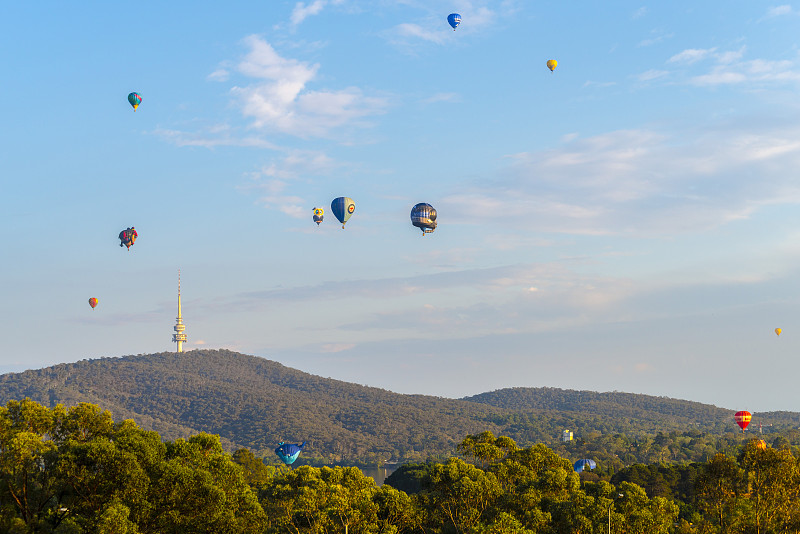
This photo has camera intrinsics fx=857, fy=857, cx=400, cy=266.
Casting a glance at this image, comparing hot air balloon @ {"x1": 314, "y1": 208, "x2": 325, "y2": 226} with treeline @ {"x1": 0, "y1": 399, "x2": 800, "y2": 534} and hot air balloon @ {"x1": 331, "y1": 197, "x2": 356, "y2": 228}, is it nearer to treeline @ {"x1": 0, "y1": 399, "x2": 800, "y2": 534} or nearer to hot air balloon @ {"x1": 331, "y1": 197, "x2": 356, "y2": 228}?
hot air balloon @ {"x1": 331, "y1": 197, "x2": 356, "y2": 228}

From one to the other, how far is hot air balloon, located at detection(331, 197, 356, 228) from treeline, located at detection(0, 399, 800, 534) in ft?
154

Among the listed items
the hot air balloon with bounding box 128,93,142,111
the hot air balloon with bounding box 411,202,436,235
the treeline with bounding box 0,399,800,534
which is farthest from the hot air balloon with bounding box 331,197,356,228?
the treeline with bounding box 0,399,800,534

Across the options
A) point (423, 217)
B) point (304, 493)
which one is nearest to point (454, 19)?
point (423, 217)

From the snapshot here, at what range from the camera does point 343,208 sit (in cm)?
12062

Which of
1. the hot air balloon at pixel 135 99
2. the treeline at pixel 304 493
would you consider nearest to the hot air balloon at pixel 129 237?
the hot air balloon at pixel 135 99

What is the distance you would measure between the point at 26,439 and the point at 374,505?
1028 inches

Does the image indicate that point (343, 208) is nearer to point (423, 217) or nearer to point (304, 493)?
point (423, 217)

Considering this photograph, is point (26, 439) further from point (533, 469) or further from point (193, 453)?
point (533, 469)

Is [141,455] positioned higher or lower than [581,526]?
higher

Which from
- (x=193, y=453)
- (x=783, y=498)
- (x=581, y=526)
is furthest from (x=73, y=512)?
(x=783, y=498)

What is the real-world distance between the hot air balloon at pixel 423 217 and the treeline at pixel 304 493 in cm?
4165

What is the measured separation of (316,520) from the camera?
216 feet

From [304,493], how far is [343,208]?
59175mm

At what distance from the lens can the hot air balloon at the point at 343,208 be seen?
12069 centimetres
